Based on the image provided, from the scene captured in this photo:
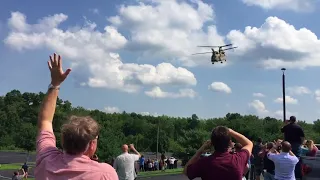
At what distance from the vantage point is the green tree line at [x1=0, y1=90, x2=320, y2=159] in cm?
6212

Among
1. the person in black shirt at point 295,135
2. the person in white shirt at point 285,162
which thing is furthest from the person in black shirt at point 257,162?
the person in white shirt at point 285,162

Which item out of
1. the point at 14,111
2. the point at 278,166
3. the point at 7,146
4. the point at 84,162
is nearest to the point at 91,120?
the point at 84,162

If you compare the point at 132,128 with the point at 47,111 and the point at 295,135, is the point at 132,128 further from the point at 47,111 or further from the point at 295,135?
the point at 47,111

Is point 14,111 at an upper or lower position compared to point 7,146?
upper

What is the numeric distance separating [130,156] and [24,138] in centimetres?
5639

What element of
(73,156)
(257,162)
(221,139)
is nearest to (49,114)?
(73,156)

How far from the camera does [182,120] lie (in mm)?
170375

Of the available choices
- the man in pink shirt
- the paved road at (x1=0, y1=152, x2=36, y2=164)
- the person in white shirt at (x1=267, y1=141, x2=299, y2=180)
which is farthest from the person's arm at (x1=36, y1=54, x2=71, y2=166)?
the paved road at (x1=0, y1=152, x2=36, y2=164)

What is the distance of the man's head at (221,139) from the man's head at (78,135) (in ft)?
6.60

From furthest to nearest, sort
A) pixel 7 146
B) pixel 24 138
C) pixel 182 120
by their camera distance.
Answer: pixel 182 120 < pixel 7 146 < pixel 24 138

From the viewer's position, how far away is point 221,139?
4.90 m

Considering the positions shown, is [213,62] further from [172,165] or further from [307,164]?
[307,164]

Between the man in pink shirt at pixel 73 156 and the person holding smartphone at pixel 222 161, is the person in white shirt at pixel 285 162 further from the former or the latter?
the man in pink shirt at pixel 73 156

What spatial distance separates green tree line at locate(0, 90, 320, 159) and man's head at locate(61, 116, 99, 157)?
19106mm
